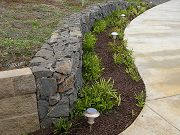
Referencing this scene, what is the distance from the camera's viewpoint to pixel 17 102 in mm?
4320

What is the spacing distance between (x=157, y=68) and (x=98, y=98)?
8.24ft

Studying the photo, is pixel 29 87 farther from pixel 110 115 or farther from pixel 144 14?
pixel 144 14

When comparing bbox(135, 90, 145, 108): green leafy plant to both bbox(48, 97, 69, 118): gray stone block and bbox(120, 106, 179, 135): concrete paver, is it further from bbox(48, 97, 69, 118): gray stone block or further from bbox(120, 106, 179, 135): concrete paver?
bbox(48, 97, 69, 118): gray stone block

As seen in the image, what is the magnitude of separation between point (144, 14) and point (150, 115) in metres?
9.26

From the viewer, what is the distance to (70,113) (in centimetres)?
493

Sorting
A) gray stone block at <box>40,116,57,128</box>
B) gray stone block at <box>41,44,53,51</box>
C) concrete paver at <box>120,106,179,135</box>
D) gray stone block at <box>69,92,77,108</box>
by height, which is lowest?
concrete paver at <box>120,106,179,135</box>

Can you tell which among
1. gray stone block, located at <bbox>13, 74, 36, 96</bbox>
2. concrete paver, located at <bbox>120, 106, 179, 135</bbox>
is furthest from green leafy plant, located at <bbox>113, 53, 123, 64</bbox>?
gray stone block, located at <bbox>13, 74, 36, 96</bbox>

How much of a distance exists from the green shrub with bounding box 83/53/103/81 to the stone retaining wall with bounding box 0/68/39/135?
6.38ft

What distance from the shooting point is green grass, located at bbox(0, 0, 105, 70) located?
5.68 m

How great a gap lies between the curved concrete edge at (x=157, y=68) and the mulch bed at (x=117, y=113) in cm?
14

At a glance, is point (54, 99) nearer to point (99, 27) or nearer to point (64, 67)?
point (64, 67)

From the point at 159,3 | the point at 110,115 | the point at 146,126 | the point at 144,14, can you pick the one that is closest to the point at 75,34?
the point at 110,115

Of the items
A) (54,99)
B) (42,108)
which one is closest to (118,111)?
(54,99)

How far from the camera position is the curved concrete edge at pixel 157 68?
194 inches
